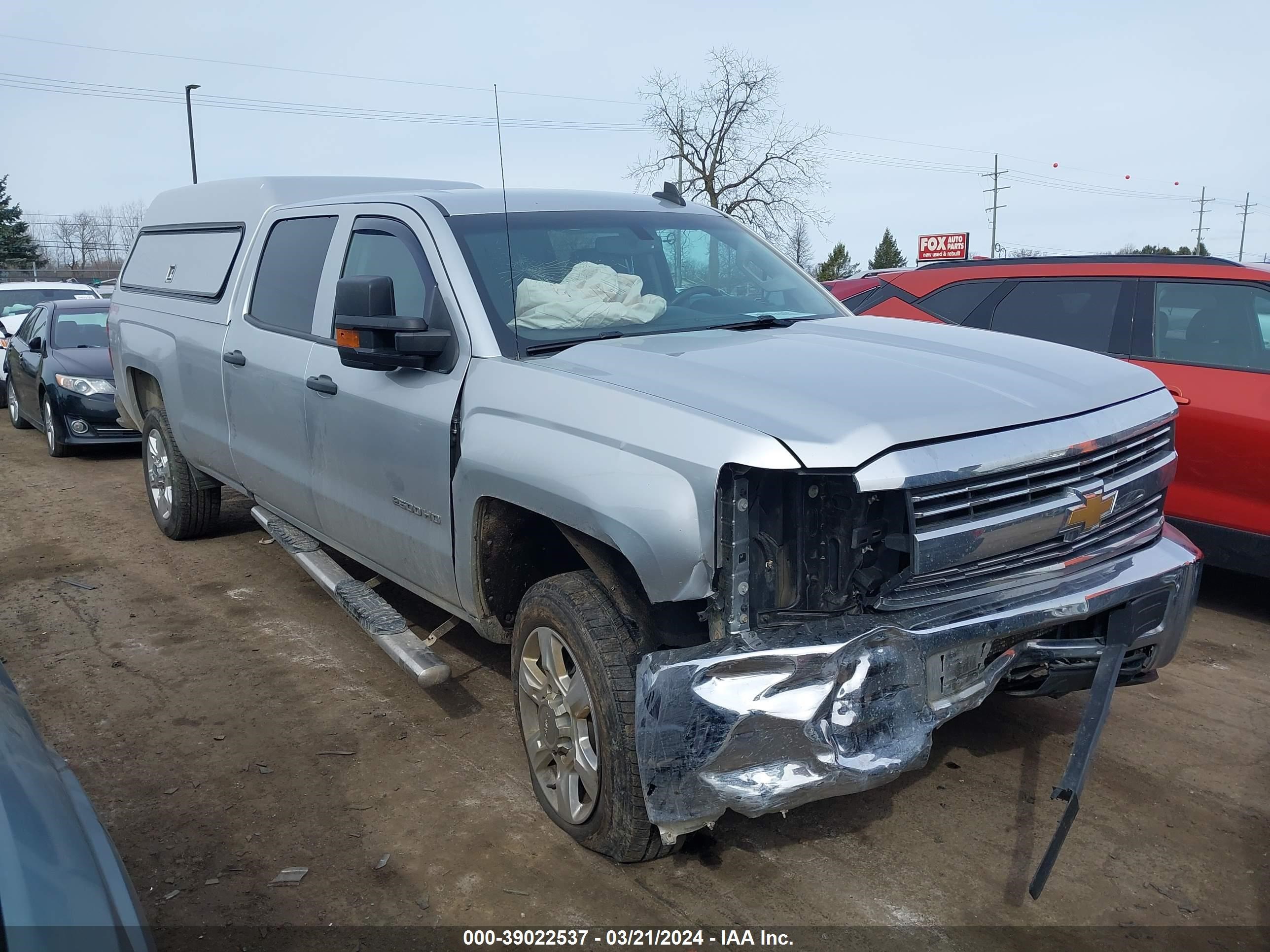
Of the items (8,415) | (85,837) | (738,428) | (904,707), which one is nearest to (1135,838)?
(904,707)

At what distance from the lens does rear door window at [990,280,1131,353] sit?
226 inches

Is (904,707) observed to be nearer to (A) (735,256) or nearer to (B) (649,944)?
(B) (649,944)

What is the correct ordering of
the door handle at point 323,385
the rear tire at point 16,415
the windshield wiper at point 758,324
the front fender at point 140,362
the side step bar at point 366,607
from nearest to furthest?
the side step bar at point 366,607, the windshield wiper at point 758,324, the door handle at point 323,385, the front fender at point 140,362, the rear tire at point 16,415

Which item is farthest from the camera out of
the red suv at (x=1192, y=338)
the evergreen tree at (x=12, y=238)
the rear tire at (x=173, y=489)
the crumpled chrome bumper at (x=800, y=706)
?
the evergreen tree at (x=12, y=238)

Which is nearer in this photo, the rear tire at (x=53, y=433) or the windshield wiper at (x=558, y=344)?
the windshield wiper at (x=558, y=344)

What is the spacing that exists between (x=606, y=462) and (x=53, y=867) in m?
1.61

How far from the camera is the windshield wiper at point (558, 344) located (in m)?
3.49

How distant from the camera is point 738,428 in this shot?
2.61 metres

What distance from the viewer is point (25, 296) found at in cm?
1673

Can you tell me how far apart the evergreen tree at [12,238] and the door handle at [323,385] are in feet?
163

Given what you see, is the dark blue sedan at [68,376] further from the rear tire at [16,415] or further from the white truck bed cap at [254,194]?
the white truck bed cap at [254,194]

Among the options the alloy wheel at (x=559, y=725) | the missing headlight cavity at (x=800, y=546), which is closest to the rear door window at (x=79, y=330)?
the alloy wheel at (x=559, y=725)

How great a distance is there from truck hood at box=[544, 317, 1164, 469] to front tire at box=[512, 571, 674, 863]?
2.22ft

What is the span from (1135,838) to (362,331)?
3.03 m
